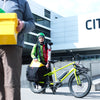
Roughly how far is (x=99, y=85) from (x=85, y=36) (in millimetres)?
38234

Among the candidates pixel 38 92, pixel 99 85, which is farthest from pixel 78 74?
pixel 99 85

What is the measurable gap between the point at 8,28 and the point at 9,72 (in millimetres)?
456

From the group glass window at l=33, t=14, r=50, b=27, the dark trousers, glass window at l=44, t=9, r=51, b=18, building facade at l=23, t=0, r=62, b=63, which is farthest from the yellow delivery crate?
glass window at l=44, t=9, r=51, b=18

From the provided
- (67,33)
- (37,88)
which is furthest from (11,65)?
(67,33)

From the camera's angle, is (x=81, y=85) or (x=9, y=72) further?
(x=81, y=85)

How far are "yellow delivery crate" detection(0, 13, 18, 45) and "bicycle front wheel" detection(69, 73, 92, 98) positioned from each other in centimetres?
308

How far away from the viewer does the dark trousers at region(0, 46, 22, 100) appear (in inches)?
68.7

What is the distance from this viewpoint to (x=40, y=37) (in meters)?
5.08

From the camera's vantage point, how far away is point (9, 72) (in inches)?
69.8

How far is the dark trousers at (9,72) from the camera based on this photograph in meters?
1.75

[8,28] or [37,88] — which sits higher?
[8,28]

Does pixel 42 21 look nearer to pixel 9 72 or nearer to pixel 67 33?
pixel 67 33

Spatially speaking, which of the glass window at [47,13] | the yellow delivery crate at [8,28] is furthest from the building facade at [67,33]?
the yellow delivery crate at [8,28]

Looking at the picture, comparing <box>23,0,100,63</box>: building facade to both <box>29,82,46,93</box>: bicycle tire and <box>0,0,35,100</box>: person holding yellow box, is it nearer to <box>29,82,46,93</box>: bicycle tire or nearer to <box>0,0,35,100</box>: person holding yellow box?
<box>29,82,46,93</box>: bicycle tire
